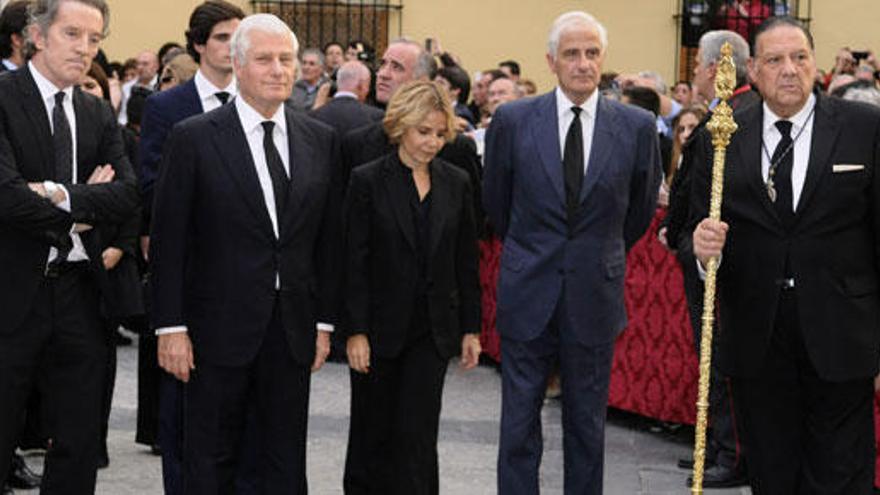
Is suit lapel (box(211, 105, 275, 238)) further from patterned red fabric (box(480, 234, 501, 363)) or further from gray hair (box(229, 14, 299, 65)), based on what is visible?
patterned red fabric (box(480, 234, 501, 363))

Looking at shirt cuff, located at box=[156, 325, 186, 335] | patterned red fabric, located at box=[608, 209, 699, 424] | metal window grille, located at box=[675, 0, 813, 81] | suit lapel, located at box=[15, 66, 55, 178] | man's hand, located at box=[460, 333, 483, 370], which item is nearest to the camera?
shirt cuff, located at box=[156, 325, 186, 335]

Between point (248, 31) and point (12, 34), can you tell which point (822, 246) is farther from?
point (12, 34)

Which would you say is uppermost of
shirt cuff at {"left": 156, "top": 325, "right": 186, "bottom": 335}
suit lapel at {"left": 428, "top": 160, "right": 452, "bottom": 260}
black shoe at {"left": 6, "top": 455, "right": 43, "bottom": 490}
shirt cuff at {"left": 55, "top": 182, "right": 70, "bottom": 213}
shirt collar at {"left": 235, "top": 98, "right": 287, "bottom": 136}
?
shirt collar at {"left": 235, "top": 98, "right": 287, "bottom": 136}

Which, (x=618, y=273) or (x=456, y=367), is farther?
(x=456, y=367)

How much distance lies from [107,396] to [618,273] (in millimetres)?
2932

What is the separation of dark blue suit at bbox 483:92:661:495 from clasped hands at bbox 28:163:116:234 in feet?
5.84

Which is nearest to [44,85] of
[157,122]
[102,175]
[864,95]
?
[102,175]

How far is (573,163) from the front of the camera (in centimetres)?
737

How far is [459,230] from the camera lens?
25.1 ft

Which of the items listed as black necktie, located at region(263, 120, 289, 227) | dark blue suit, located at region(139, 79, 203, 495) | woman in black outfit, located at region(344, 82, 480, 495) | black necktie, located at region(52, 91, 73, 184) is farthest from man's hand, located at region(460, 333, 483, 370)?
black necktie, located at region(52, 91, 73, 184)

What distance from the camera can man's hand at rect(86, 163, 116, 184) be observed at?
21.9 feet

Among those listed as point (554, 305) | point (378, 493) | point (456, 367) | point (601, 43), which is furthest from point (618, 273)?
point (456, 367)

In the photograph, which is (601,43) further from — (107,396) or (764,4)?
(764,4)

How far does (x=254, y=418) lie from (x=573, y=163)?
182 centimetres
